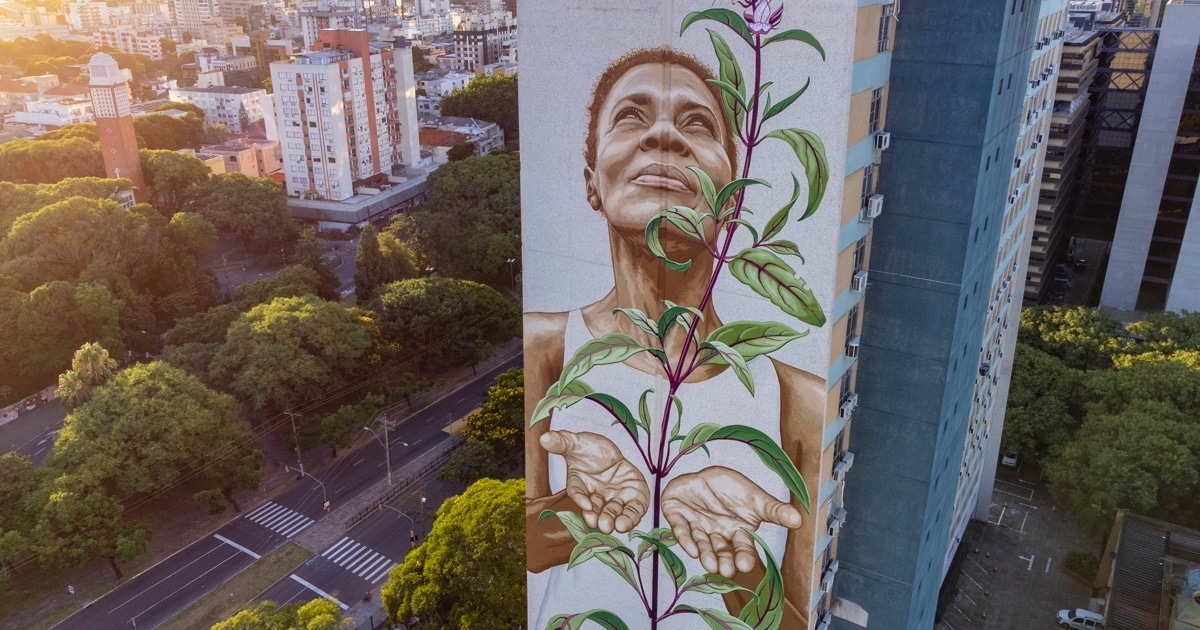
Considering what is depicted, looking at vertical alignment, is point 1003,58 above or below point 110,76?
above

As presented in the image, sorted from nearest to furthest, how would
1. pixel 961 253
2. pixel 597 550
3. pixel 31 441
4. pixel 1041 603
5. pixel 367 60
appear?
pixel 961 253, pixel 597 550, pixel 1041 603, pixel 31 441, pixel 367 60

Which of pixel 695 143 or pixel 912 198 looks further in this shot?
pixel 912 198

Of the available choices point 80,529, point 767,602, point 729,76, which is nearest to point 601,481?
point 767,602

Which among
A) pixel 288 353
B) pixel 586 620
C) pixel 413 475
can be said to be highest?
pixel 586 620

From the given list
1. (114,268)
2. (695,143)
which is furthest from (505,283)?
(695,143)

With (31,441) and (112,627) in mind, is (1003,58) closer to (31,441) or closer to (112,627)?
(112,627)

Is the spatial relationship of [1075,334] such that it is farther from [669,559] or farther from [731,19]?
[731,19]
